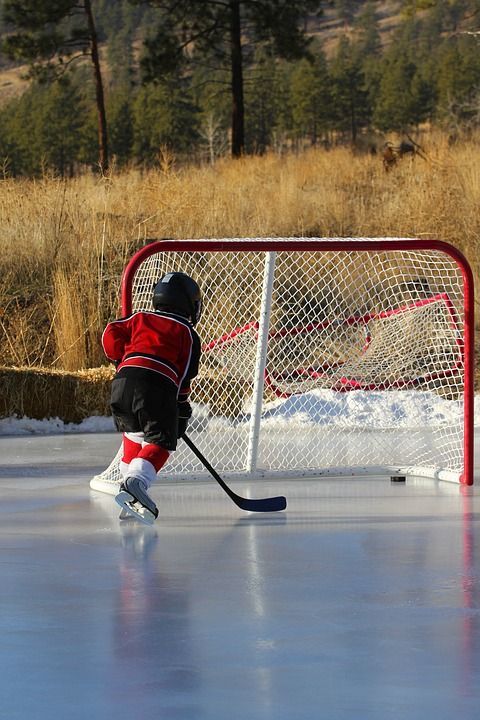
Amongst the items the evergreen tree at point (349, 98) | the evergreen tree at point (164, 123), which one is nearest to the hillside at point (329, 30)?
the evergreen tree at point (349, 98)

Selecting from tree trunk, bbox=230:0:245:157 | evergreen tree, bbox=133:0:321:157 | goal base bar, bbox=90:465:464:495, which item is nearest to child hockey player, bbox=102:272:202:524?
goal base bar, bbox=90:465:464:495

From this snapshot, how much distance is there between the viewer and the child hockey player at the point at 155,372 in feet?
18.9

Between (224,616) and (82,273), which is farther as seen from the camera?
(82,273)

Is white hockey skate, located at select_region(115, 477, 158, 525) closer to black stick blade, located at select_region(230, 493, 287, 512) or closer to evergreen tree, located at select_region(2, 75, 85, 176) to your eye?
black stick blade, located at select_region(230, 493, 287, 512)

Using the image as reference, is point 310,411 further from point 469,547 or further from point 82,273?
point 469,547

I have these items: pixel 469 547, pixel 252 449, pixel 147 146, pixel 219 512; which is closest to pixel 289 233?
pixel 252 449

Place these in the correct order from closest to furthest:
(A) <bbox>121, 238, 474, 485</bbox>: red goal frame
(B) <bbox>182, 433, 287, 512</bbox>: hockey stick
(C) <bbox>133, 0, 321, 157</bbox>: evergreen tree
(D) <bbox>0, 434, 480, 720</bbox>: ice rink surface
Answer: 1. (D) <bbox>0, 434, 480, 720</bbox>: ice rink surface
2. (B) <bbox>182, 433, 287, 512</bbox>: hockey stick
3. (A) <bbox>121, 238, 474, 485</bbox>: red goal frame
4. (C) <bbox>133, 0, 321, 157</bbox>: evergreen tree

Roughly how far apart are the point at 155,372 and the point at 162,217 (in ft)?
31.1

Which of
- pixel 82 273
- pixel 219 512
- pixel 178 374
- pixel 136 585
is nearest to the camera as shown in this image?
pixel 136 585

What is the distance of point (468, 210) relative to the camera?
49.5 feet

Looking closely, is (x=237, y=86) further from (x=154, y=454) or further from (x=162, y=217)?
(x=154, y=454)

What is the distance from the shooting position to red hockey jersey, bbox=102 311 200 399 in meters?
5.80

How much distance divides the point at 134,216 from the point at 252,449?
7.92 m

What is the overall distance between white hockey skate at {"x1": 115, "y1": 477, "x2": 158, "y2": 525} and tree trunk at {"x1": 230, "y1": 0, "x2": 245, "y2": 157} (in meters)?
20.3
